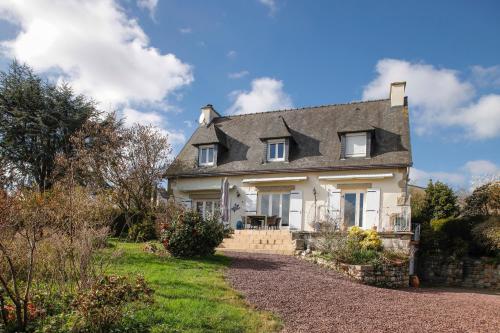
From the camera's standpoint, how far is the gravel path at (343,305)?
24.9ft

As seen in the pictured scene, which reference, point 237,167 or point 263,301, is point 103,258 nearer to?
point 263,301

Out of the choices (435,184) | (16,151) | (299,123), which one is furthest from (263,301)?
(16,151)

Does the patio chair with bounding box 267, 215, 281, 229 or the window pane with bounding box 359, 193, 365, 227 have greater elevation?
the window pane with bounding box 359, 193, 365, 227

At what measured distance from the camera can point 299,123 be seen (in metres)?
23.3

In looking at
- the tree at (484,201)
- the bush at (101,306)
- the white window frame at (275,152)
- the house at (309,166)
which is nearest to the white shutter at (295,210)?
the house at (309,166)

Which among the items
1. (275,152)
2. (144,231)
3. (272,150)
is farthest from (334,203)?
(144,231)

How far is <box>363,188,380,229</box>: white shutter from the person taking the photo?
1884 cm

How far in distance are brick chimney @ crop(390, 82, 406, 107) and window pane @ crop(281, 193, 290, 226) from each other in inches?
281

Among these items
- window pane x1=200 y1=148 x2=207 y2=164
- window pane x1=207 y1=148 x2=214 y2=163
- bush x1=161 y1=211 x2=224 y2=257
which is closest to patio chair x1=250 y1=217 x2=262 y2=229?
window pane x1=207 y1=148 x2=214 y2=163

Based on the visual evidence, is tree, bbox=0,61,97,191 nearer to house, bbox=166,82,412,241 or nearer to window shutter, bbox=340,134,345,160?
house, bbox=166,82,412,241

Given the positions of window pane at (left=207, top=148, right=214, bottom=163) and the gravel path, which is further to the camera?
window pane at (left=207, top=148, right=214, bottom=163)

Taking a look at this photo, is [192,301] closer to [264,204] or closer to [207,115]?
[264,204]

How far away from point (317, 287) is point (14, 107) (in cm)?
2007

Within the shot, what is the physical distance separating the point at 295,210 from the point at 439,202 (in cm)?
793
